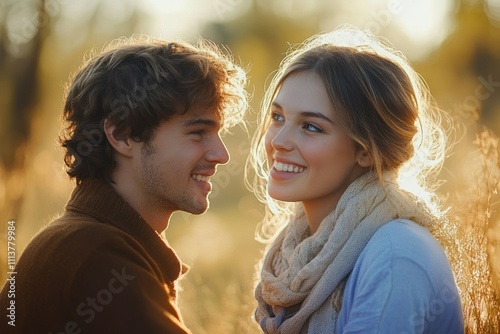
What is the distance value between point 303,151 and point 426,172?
34.3 inches

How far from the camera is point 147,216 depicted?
356 cm

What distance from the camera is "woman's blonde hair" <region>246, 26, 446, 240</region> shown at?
A: 3428 millimetres

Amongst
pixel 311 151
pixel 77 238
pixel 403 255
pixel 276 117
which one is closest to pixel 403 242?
pixel 403 255

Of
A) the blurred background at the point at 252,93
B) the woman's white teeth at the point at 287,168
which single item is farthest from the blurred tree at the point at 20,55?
the woman's white teeth at the point at 287,168

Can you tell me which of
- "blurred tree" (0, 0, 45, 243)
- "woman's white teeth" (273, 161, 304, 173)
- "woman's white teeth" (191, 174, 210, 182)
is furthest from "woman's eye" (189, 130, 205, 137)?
"blurred tree" (0, 0, 45, 243)

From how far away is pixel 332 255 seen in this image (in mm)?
3303

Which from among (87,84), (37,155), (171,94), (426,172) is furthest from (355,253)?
(37,155)

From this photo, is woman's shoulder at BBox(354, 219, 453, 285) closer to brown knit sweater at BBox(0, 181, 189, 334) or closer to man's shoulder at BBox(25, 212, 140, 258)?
brown knit sweater at BBox(0, 181, 189, 334)

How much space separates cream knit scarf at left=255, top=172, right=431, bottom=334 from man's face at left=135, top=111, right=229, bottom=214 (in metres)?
0.63

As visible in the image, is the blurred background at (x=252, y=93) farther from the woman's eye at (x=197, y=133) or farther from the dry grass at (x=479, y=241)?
the woman's eye at (x=197, y=133)

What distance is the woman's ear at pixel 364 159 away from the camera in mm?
3475

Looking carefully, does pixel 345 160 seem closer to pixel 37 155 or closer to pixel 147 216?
pixel 147 216

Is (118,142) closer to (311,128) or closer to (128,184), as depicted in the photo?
(128,184)

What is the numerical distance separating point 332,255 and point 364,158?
0.53 meters
